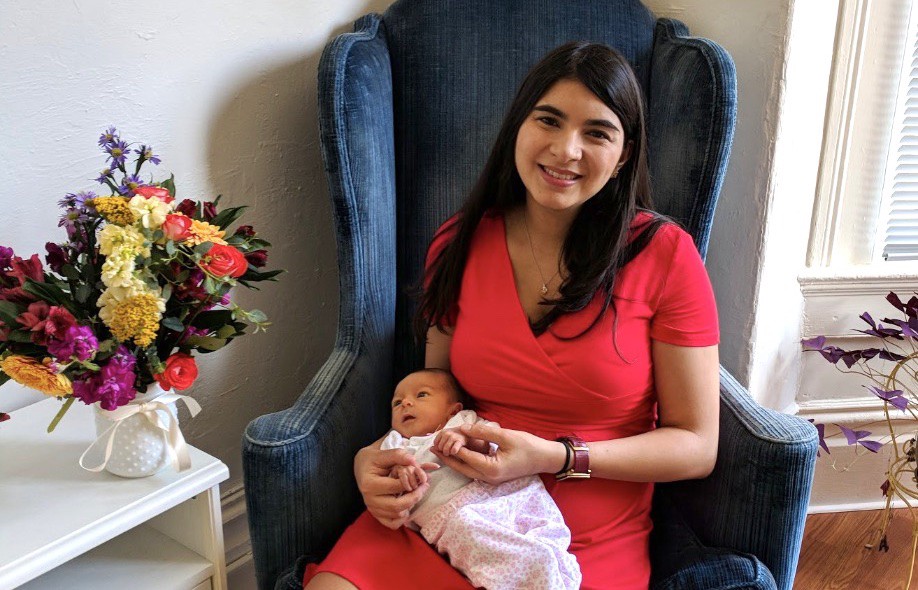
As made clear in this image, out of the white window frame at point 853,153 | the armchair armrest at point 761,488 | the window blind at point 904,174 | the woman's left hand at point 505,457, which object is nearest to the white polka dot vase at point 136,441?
the woman's left hand at point 505,457

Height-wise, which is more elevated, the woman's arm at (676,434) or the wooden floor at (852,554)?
the woman's arm at (676,434)

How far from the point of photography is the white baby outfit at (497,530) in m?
1.16

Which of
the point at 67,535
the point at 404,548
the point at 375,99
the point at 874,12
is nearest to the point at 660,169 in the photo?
the point at 375,99

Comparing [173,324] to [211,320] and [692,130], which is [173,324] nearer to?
[211,320]

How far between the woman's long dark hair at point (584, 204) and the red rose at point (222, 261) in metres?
0.42

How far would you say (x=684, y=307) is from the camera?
1.33 meters

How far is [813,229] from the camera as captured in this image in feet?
6.89

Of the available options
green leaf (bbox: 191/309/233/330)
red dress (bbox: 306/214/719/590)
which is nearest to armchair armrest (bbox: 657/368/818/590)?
red dress (bbox: 306/214/719/590)

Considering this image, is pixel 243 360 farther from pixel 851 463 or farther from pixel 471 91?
pixel 851 463

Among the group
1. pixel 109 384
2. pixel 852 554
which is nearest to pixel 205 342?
pixel 109 384

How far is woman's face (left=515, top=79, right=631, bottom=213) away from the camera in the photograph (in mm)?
1279

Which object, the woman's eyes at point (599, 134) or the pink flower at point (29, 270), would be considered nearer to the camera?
the pink flower at point (29, 270)

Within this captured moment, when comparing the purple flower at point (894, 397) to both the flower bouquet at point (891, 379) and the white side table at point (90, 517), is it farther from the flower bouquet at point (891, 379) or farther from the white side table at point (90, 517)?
the white side table at point (90, 517)

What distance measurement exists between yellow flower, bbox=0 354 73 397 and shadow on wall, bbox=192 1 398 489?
1.91 ft
